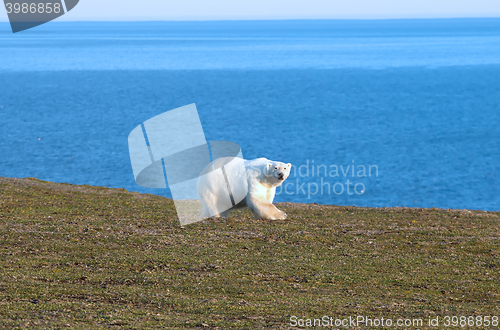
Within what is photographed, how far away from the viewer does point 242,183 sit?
16562mm

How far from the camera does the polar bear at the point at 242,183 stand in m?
16.3

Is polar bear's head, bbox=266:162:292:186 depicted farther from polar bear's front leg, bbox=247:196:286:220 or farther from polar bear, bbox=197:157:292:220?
polar bear's front leg, bbox=247:196:286:220

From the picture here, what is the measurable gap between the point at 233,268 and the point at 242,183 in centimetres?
363

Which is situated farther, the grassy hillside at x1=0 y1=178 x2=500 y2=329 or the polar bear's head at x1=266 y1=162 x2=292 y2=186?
the polar bear's head at x1=266 y1=162 x2=292 y2=186

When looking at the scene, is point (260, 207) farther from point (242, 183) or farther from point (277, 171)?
point (277, 171)

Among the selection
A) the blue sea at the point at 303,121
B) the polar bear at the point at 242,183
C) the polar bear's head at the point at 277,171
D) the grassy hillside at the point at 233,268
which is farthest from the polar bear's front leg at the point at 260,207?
the blue sea at the point at 303,121

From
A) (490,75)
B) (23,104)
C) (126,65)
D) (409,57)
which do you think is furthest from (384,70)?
(23,104)

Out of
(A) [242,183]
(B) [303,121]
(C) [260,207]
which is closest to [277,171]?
(A) [242,183]

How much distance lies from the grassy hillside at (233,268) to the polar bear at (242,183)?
0.81 m

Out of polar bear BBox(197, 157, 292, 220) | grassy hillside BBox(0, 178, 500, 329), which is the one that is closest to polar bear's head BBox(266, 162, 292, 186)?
polar bear BBox(197, 157, 292, 220)

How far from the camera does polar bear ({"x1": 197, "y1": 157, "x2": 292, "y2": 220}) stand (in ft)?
53.5

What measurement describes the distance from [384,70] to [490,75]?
2612 centimetres

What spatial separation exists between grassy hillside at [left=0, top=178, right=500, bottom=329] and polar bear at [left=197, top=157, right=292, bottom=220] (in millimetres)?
809

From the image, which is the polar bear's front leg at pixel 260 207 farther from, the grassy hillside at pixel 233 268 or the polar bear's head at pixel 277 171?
the polar bear's head at pixel 277 171
